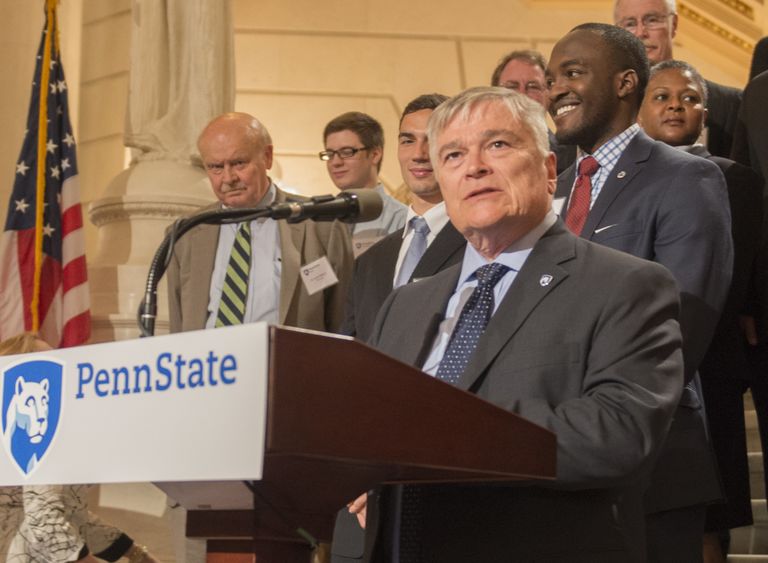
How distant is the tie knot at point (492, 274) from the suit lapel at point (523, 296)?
72 millimetres

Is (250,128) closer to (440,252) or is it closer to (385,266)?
(385,266)

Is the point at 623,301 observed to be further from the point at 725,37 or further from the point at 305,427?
the point at 725,37

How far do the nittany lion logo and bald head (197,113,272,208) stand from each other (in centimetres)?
279

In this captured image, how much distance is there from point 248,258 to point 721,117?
71.6 inches

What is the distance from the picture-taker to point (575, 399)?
2.04 metres

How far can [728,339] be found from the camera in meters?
3.71

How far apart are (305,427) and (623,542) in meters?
0.79

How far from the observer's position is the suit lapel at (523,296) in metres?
2.14

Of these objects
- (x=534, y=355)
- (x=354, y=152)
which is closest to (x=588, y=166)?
(x=534, y=355)

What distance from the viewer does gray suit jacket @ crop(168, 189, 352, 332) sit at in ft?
14.7

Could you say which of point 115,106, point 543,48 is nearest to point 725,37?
point 543,48

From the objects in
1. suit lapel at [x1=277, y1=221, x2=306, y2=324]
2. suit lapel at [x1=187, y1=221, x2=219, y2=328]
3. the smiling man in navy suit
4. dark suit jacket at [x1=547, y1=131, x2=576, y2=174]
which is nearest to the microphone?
the smiling man in navy suit

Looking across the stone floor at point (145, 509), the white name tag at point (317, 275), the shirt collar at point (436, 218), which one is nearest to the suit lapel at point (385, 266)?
the shirt collar at point (436, 218)

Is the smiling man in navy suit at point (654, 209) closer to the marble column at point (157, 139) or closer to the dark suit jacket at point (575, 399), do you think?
the dark suit jacket at point (575, 399)
